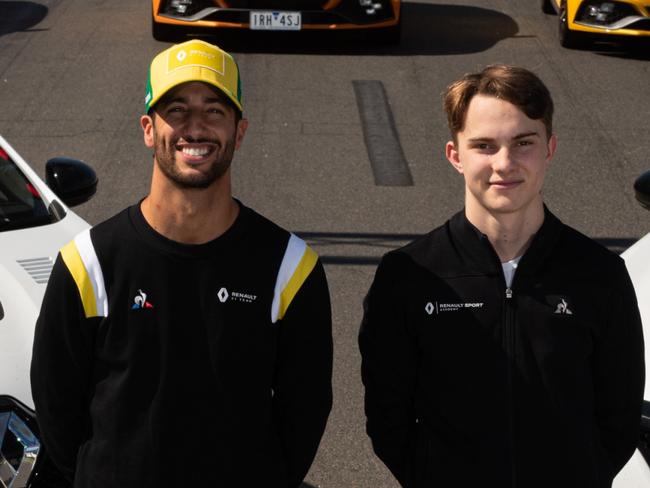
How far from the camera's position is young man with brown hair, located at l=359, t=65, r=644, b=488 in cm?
337

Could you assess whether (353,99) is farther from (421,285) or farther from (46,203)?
(421,285)

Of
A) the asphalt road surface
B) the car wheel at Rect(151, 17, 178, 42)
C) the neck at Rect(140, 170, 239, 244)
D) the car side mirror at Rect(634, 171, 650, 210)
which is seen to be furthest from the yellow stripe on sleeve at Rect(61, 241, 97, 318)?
the car wheel at Rect(151, 17, 178, 42)

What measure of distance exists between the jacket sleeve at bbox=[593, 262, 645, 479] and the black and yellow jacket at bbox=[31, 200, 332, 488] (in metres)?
0.78

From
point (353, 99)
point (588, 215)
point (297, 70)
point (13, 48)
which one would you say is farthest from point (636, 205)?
point (13, 48)

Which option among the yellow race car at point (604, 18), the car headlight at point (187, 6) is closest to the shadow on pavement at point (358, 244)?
the car headlight at point (187, 6)

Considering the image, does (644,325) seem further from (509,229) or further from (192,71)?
(192,71)

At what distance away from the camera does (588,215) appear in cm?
962

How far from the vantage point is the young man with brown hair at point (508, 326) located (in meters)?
3.37

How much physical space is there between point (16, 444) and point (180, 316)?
1170 millimetres

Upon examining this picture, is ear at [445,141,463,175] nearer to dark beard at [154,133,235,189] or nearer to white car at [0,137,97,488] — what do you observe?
dark beard at [154,133,235,189]

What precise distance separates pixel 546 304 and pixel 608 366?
24 centimetres

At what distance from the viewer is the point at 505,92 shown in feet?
11.0

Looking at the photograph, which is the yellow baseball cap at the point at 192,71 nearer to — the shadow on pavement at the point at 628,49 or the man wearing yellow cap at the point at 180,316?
the man wearing yellow cap at the point at 180,316

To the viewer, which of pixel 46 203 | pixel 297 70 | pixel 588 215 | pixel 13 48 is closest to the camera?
pixel 46 203
